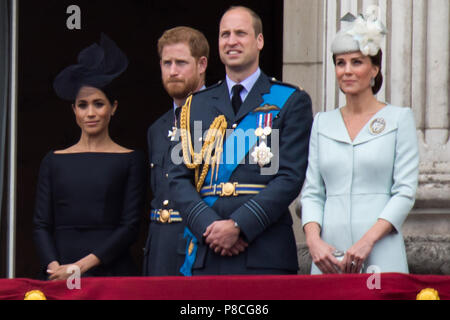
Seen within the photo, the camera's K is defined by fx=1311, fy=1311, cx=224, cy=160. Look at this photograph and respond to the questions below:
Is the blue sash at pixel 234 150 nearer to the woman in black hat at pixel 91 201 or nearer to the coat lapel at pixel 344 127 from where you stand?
the coat lapel at pixel 344 127

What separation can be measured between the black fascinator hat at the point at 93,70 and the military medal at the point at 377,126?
1701mm

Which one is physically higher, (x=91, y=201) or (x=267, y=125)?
(x=267, y=125)

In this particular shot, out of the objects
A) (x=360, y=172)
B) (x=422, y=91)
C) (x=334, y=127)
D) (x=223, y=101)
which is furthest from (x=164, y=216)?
(x=422, y=91)

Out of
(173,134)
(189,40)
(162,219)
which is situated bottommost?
(162,219)

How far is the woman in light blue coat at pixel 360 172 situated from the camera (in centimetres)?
527

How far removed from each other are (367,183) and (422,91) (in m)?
1.29

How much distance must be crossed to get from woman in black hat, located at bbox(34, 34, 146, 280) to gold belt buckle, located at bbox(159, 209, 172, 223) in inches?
4.3

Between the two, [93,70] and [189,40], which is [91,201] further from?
[189,40]

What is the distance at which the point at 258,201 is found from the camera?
5.47 m

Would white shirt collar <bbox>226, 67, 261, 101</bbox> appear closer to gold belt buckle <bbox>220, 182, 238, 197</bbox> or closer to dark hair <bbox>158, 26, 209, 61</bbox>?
gold belt buckle <bbox>220, 182, 238, 197</bbox>

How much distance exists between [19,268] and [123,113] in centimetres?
140

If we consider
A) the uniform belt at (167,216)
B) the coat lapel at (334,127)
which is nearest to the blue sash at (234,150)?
the coat lapel at (334,127)

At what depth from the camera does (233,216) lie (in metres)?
5.45
